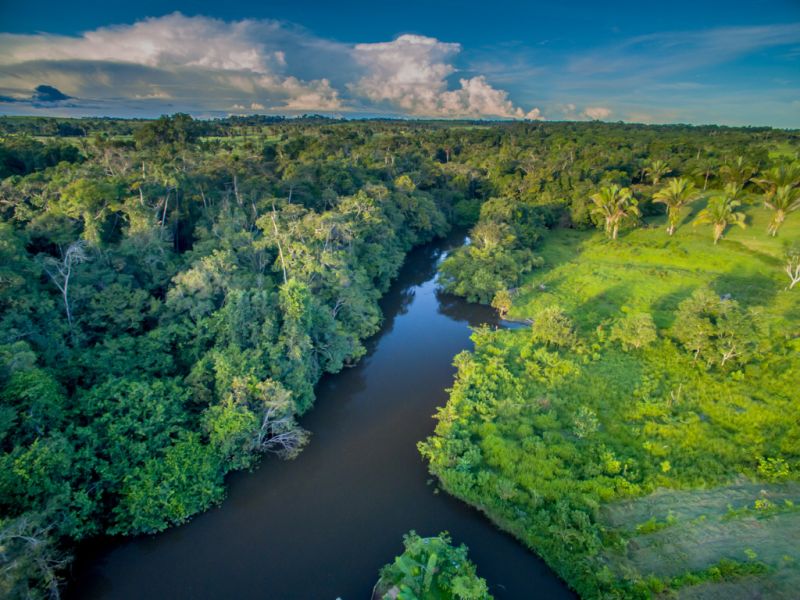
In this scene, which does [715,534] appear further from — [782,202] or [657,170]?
[657,170]

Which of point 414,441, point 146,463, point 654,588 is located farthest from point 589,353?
point 146,463

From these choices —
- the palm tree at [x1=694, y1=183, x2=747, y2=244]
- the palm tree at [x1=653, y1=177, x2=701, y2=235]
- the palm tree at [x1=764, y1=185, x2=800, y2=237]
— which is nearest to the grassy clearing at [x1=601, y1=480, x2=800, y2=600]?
the palm tree at [x1=694, y1=183, x2=747, y2=244]

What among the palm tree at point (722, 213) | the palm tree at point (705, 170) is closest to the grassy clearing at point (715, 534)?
the palm tree at point (722, 213)

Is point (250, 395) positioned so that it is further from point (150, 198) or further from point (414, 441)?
point (150, 198)

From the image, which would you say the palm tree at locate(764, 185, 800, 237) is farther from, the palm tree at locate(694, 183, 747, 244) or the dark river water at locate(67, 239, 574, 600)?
the dark river water at locate(67, 239, 574, 600)

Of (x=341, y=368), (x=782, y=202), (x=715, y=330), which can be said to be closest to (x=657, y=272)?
(x=715, y=330)

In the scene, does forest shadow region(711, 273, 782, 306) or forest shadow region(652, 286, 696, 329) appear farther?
forest shadow region(711, 273, 782, 306)
